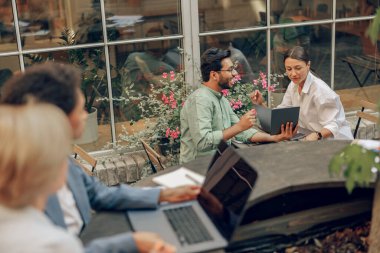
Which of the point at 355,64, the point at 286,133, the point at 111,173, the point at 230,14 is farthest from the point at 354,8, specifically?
the point at 111,173

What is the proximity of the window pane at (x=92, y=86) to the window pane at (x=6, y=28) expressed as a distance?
0.15m

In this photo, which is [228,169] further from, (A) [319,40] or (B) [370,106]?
(A) [319,40]

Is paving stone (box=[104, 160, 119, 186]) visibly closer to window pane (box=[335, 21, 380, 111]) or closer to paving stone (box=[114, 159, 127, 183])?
paving stone (box=[114, 159, 127, 183])

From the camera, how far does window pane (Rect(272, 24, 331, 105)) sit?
5461mm

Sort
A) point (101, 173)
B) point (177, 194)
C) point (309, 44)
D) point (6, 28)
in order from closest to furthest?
point (177, 194), point (6, 28), point (101, 173), point (309, 44)

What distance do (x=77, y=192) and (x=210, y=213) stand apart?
1.68 ft

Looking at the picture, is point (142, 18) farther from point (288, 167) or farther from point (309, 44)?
point (288, 167)

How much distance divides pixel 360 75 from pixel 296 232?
3352 millimetres

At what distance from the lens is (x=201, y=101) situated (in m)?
4.18

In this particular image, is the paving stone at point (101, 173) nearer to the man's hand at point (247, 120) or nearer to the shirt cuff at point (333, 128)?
the man's hand at point (247, 120)

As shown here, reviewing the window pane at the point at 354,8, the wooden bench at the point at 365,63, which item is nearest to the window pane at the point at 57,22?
the window pane at the point at 354,8

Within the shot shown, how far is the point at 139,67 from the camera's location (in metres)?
5.14

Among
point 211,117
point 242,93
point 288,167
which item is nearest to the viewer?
point 288,167

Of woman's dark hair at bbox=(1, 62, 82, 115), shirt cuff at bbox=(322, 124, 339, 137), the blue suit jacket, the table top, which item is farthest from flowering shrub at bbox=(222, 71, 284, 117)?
woman's dark hair at bbox=(1, 62, 82, 115)
